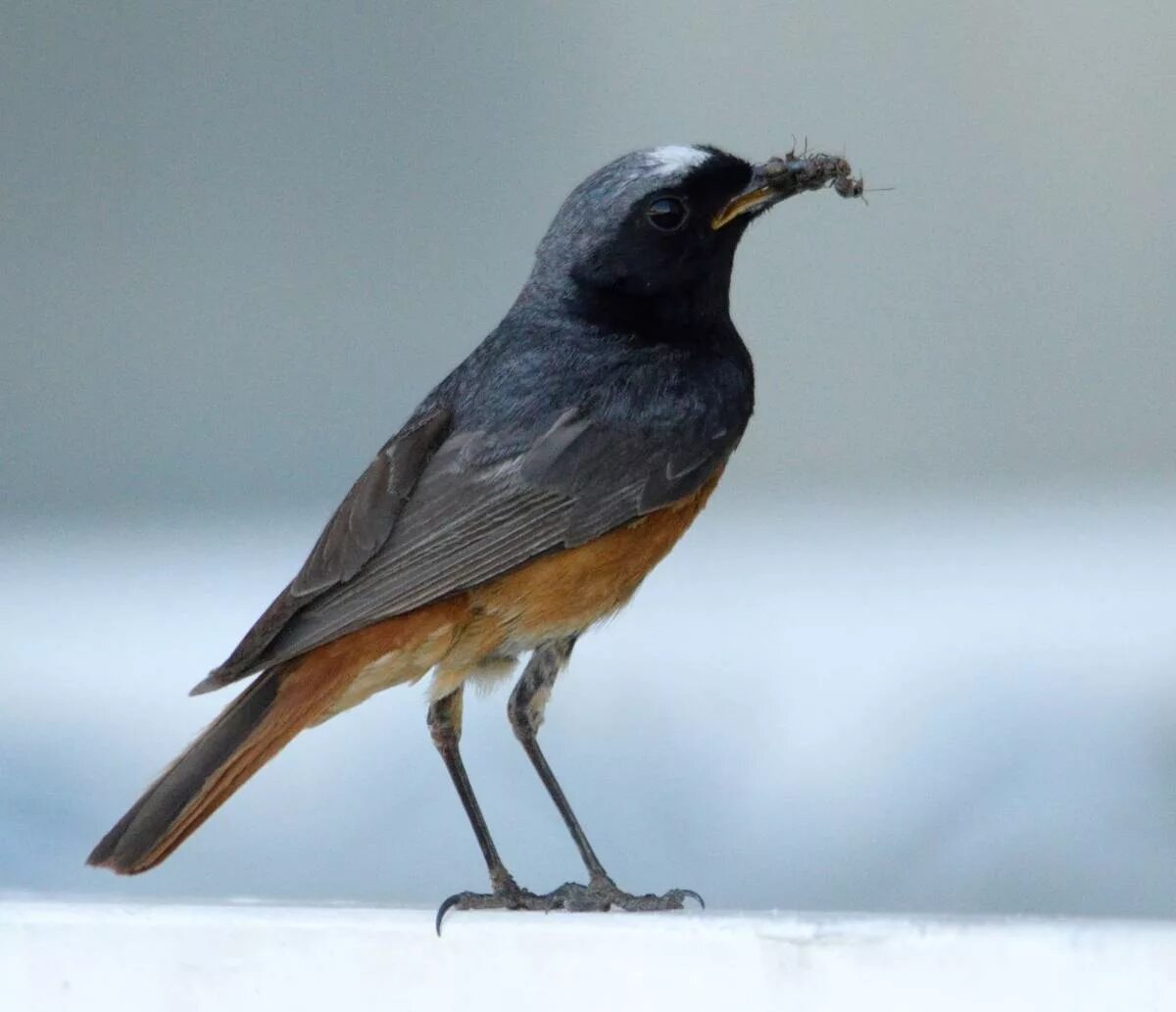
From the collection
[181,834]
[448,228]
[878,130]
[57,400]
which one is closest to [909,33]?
[878,130]

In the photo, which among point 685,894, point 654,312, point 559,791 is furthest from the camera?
point 559,791

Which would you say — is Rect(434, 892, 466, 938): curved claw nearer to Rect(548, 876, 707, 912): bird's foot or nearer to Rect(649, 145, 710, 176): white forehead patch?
Rect(548, 876, 707, 912): bird's foot

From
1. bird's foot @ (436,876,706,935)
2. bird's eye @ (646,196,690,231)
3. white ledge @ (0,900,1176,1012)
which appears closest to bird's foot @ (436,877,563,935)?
bird's foot @ (436,876,706,935)

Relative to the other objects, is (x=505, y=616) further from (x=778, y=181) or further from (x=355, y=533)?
(x=778, y=181)

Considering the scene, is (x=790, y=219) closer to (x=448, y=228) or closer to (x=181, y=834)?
(x=448, y=228)

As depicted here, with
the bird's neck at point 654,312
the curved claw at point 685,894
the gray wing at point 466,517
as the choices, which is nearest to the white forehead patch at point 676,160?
the bird's neck at point 654,312

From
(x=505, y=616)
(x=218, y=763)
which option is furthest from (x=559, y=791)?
(x=218, y=763)
